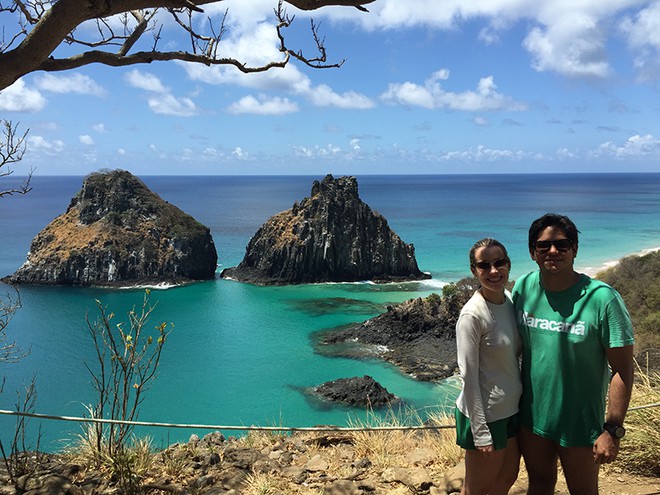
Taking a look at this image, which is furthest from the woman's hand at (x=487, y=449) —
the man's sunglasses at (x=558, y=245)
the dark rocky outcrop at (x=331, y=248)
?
the dark rocky outcrop at (x=331, y=248)

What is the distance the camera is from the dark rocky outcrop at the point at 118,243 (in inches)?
2057

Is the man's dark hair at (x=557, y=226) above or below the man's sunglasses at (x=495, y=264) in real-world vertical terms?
above

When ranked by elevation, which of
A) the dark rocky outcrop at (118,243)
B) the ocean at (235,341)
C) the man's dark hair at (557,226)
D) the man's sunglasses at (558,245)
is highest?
the man's dark hair at (557,226)

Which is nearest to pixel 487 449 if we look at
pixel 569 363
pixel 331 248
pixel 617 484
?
pixel 569 363

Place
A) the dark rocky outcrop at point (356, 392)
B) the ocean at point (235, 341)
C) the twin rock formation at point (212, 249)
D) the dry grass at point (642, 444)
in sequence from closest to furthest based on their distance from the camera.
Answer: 1. the dry grass at point (642, 444)
2. the dark rocky outcrop at point (356, 392)
3. the ocean at point (235, 341)
4. the twin rock formation at point (212, 249)

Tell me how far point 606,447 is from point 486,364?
0.68 m

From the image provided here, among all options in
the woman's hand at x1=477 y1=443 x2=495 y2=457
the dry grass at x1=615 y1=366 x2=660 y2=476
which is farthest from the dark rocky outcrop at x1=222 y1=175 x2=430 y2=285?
the woman's hand at x1=477 y1=443 x2=495 y2=457

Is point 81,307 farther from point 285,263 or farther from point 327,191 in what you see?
point 327,191

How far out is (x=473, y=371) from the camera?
9.27 feet

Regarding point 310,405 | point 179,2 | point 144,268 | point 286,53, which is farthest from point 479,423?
point 144,268

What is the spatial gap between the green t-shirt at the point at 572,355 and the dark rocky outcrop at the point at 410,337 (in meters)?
A: 23.7

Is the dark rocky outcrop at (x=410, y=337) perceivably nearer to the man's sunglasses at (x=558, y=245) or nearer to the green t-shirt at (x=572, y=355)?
the green t-shirt at (x=572, y=355)

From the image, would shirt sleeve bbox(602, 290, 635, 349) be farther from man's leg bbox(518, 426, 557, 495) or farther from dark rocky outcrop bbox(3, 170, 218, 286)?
dark rocky outcrop bbox(3, 170, 218, 286)

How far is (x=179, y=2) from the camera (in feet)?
11.5
